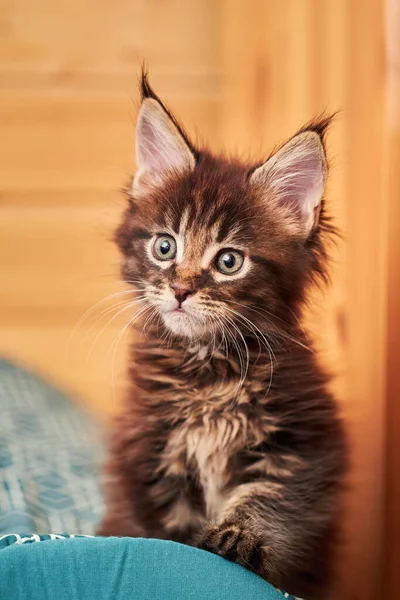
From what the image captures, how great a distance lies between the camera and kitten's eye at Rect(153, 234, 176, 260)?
3.64ft

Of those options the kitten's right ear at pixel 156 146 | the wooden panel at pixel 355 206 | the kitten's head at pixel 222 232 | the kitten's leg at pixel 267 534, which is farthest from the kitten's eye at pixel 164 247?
the wooden panel at pixel 355 206

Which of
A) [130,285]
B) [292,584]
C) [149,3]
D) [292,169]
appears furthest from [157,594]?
[149,3]

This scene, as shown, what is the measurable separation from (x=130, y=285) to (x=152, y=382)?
0.17m

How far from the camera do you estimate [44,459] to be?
1417 mm

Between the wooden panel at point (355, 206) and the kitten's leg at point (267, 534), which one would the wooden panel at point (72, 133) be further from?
the kitten's leg at point (267, 534)

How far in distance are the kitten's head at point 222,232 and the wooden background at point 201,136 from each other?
0.37 meters

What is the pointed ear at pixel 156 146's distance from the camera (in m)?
1.13

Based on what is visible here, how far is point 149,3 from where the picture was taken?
168 cm

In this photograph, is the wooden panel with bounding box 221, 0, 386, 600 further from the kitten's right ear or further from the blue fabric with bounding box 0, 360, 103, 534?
the blue fabric with bounding box 0, 360, 103, 534

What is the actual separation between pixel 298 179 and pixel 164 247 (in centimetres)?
24

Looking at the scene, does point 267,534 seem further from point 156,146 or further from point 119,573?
point 156,146

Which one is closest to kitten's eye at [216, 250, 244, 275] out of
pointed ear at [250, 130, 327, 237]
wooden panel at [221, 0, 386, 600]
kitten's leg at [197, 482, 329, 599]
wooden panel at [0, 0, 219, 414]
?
pointed ear at [250, 130, 327, 237]

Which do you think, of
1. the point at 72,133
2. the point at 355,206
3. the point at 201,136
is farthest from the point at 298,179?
the point at 72,133

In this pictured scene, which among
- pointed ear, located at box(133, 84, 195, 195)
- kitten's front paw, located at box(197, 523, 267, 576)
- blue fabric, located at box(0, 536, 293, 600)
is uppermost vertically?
pointed ear, located at box(133, 84, 195, 195)
